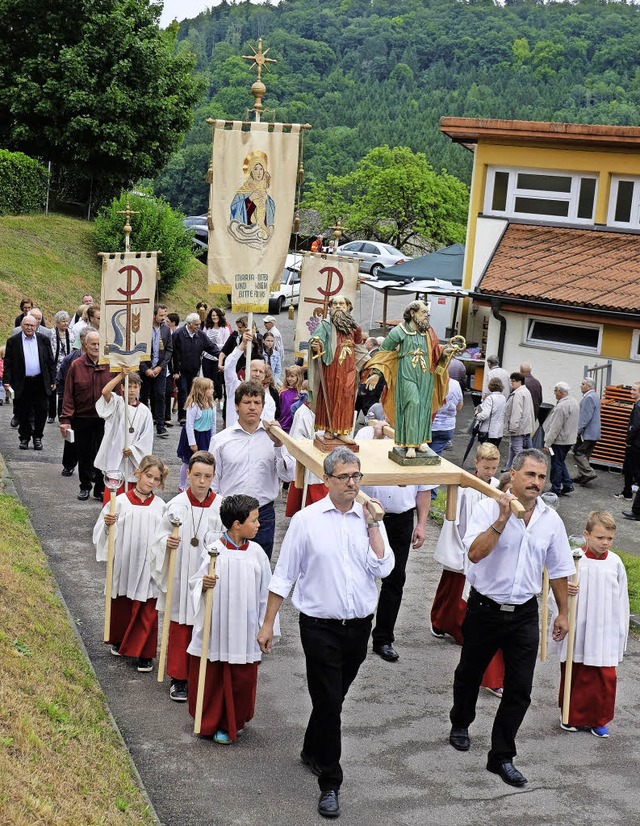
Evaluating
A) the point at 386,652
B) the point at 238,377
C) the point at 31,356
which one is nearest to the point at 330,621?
the point at 386,652

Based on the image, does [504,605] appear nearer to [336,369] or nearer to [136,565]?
[336,369]

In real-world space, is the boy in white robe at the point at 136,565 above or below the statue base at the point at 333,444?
below

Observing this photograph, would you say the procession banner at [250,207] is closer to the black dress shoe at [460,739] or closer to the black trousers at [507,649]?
the black trousers at [507,649]

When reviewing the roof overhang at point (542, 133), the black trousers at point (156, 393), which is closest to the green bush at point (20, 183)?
the roof overhang at point (542, 133)

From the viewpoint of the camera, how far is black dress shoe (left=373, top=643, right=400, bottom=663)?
33.2ft

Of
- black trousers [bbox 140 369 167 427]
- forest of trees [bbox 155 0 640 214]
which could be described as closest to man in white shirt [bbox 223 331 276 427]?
black trousers [bbox 140 369 167 427]

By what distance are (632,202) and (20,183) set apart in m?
17.4

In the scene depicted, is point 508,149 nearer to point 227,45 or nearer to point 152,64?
point 152,64

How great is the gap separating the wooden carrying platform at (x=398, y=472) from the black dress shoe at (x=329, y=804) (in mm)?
1970

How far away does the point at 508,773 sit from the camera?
796 cm

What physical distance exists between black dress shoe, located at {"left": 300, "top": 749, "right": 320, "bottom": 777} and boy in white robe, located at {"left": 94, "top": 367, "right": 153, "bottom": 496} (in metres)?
5.15

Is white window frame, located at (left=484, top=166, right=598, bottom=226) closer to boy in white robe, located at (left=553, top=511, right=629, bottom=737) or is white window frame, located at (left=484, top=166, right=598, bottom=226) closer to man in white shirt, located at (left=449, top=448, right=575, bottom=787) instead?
boy in white robe, located at (left=553, top=511, right=629, bottom=737)

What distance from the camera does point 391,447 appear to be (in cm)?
880

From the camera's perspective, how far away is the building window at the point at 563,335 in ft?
75.6
